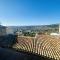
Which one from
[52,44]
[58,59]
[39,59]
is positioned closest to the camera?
[58,59]

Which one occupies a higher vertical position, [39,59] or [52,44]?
[52,44]

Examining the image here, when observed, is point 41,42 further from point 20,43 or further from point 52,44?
point 20,43

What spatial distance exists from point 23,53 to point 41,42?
2.34 m

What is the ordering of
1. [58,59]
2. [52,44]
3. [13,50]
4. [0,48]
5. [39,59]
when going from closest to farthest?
[58,59] < [39,59] < [52,44] < [13,50] < [0,48]

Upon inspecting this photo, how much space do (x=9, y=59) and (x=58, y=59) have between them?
4.70 metres

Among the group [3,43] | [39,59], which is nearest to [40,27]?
[3,43]

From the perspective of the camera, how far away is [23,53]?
13.1 metres

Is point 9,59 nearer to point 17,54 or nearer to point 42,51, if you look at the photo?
point 17,54

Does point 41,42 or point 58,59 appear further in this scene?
point 41,42

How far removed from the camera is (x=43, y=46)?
12797 millimetres

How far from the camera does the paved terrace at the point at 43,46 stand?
11.6 meters

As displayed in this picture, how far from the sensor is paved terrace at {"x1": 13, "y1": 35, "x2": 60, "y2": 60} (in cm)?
1155

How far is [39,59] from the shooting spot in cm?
1166

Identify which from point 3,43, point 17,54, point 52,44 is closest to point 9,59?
point 17,54
